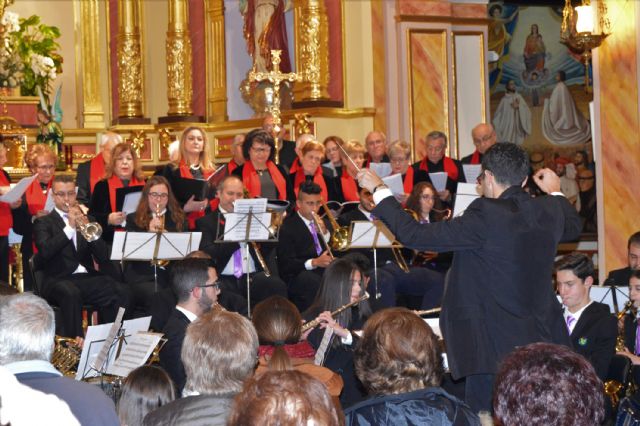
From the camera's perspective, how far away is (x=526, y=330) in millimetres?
4969

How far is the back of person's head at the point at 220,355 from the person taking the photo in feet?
12.6

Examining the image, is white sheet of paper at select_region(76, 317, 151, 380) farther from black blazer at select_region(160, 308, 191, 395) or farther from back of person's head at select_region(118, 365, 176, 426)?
back of person's head at select_region(118, 365, 176, 426)

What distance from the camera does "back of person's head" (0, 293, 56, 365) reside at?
3.57 meters

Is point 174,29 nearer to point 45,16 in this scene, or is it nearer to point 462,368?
point 45,16

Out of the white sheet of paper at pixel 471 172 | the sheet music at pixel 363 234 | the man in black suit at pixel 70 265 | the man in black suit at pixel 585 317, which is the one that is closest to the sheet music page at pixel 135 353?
the man in black suit at pixel 585 317

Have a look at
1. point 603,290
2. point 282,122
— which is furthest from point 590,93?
point 603,290

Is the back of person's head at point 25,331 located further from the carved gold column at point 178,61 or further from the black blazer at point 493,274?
the carved gold column at point 178,61

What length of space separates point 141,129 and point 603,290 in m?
8.72

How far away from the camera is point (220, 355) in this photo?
3.86 m

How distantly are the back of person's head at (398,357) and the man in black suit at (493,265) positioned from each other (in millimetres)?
930

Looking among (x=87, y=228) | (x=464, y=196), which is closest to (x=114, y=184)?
(x=87, y=228)

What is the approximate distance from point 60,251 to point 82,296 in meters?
0.41

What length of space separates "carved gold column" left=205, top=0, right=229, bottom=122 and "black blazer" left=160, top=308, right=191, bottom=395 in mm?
8957

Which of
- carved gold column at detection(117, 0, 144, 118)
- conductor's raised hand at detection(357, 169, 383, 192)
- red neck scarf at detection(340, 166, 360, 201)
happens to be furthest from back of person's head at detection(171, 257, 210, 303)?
carved gold column at detection(117, 0, 144, 118)
